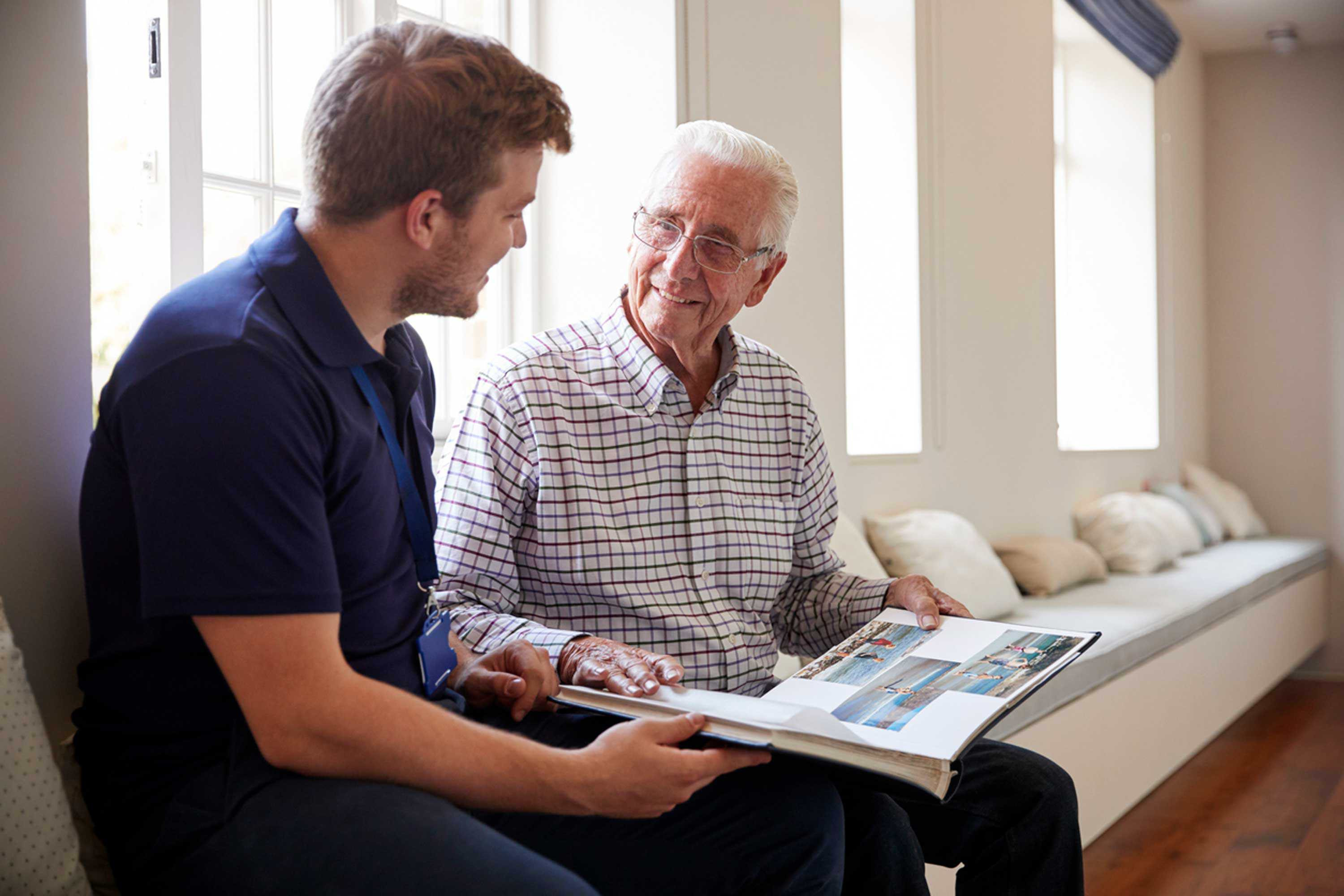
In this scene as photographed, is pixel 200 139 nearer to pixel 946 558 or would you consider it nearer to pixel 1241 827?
pixel 946 558

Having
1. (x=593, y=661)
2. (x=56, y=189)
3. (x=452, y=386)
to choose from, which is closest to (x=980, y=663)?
(x=593, y=661)

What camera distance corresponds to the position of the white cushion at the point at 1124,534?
179 inches

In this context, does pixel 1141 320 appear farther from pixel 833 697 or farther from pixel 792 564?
pixel 833 697

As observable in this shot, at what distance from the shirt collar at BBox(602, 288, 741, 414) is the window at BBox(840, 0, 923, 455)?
1.95 meters

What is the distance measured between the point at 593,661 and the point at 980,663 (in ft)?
1.59

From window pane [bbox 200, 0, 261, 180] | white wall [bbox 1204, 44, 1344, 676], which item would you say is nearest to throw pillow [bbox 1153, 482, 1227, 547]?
white wall [bbox 1204, 44, 1344, 676]

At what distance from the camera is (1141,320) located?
579cm

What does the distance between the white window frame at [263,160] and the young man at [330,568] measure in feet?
2.50

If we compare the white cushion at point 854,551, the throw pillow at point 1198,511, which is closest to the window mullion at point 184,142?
the white cushion at point 854,551

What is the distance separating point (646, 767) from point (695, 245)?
881mm

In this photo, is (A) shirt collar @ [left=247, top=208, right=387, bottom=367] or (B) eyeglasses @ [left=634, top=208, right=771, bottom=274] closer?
(A) shirt collar @ [left=247, top=208, right=387, bottom=367]

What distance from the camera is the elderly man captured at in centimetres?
155

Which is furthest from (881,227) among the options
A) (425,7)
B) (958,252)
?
(425,7)

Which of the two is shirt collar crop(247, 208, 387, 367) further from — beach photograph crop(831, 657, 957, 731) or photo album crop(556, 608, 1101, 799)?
beach photograph crop(831, 657, 957, 731)
